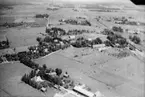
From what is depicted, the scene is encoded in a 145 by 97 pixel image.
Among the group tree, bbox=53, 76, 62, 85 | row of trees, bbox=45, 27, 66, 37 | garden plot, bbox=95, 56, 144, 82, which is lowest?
garden plot, bbox=95, 56, 144, 82

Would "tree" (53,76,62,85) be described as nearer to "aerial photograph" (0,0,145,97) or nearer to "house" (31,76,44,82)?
"aerial photograph" (0,0,145,97)

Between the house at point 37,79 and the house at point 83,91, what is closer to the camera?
the house at point 83,91

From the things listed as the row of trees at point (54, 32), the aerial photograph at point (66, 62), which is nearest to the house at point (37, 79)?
the aerial photograph at point (66, 62)

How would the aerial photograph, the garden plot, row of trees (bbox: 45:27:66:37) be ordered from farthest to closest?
row of trees (bbox: 45:27:66:37) < the garden plot < the aerial photograph

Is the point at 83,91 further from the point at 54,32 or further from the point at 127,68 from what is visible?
the point at 54,32

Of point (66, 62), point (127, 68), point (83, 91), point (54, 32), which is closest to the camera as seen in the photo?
point (83, 91)

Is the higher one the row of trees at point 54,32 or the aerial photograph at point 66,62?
the row of trees at point 54,32

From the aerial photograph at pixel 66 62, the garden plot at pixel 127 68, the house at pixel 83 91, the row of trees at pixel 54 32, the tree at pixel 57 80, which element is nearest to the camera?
the house at pixel 83 91

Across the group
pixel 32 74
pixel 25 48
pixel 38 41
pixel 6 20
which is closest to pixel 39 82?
pixel 32 74

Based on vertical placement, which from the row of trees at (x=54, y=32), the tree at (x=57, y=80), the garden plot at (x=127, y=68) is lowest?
the garden plot at (x=127, y=68)

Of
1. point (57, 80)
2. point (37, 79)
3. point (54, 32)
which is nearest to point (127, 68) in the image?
point (57, 80)

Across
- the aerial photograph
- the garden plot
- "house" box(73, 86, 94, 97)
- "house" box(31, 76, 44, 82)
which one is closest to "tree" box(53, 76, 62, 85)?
the aerial photograph

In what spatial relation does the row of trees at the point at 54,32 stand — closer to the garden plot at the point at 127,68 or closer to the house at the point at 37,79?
the garden plot at the point at 127,68
